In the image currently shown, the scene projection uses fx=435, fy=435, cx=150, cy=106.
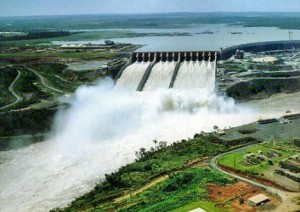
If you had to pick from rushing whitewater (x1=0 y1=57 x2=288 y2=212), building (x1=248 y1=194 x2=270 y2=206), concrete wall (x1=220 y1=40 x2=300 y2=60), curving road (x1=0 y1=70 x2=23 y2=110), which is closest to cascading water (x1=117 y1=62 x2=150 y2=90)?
rushing whitewater (x1=0 y1=57 x2=288 y2=212)

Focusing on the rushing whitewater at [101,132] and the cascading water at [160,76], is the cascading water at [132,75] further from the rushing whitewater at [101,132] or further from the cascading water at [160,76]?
the cascading water at [160,76]

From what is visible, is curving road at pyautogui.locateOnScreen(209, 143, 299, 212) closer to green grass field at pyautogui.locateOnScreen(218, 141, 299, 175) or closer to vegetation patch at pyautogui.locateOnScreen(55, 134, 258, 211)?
green grass field at pyautogui.locateOnScreen(218, 141, 299, 175)

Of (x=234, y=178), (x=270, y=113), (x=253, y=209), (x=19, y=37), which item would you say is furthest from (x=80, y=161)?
(x=19, y=37)

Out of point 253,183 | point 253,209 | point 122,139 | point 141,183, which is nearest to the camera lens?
point 253,209

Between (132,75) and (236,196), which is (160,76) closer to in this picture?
(132,75)

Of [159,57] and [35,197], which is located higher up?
[159,57]

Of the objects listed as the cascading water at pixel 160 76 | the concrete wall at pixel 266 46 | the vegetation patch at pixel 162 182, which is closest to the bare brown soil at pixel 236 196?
the vegetation patch at pixel 162 182

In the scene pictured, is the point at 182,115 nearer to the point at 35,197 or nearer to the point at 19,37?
the point at 35,197
